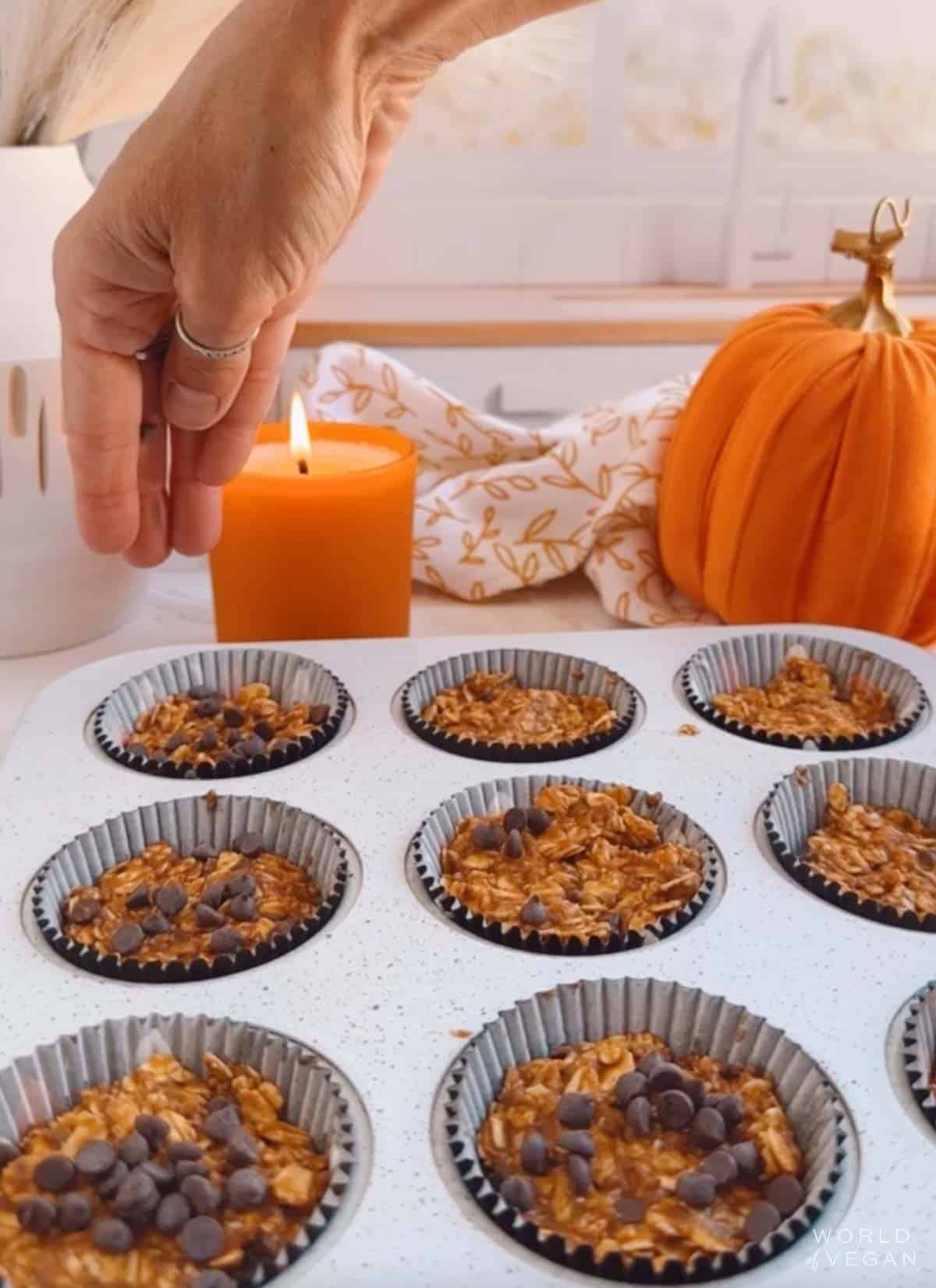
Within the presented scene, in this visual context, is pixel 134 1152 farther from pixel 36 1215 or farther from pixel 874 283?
pixel 874 283

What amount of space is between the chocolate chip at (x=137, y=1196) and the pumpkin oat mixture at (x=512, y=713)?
0.45 m

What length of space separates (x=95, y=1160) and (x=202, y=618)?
69cm

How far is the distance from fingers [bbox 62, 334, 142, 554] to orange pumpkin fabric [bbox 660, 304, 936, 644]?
0.53m

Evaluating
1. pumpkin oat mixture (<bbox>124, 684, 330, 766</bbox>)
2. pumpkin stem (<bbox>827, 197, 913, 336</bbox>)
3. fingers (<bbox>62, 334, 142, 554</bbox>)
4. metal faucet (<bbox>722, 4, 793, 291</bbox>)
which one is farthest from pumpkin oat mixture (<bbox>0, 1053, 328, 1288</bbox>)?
metal faucet (<bbox>722, 4, 793, 291</bbox>)

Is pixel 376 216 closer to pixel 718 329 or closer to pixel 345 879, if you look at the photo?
pixel 718 329

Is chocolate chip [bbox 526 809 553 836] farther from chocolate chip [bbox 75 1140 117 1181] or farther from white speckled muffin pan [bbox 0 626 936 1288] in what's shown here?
chocolate chip [bbox 75 1140 117 1181]

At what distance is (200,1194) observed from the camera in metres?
0.64

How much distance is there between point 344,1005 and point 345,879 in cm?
13

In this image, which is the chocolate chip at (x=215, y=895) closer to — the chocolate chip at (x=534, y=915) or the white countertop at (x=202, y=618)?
the chocolate chip at (x=534, y=915)

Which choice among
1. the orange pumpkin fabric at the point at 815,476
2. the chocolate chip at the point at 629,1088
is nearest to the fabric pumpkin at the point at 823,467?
the orange pumpkin fabric at the point at 815,476

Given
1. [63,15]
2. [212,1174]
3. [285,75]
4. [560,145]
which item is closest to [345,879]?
[212,1174]

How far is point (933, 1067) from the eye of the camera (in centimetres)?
73

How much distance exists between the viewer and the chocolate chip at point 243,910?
853mm

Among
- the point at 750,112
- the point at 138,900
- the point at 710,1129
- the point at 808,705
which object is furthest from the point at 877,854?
the point at 750,112
